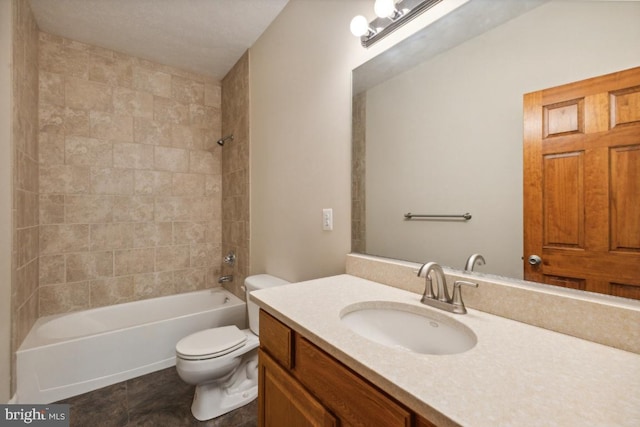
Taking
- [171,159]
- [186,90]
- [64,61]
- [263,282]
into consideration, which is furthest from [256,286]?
[64,61]

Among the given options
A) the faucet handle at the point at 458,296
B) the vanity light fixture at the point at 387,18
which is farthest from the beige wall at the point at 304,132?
the faucet handle at the point at 458,296

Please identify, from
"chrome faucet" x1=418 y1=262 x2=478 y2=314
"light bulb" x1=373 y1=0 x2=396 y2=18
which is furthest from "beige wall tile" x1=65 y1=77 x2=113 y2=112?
"chrome faucet" x1=418 y1=262 x2=478 y2=314

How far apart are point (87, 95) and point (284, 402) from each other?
2.78 meters

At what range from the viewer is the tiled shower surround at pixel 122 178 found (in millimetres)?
2145

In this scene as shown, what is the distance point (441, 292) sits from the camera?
95cm

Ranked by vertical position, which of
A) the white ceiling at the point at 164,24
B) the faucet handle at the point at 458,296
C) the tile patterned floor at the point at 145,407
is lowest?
the tile patterned floor at the point at 145,407

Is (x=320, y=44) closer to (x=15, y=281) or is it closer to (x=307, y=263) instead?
(x=307, y=263)

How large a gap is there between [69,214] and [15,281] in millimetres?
832

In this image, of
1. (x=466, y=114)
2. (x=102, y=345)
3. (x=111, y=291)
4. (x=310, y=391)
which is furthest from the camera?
(x=111, y=291)

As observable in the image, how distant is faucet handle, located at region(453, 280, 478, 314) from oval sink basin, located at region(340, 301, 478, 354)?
0.17 ft

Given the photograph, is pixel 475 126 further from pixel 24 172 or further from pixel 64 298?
pixel 64 298

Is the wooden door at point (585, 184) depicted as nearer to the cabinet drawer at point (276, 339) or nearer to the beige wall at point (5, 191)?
the cabinet drawer at point (276, 339)

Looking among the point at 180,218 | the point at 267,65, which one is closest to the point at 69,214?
the point at 180,218

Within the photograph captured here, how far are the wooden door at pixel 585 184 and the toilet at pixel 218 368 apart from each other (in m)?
1.52
